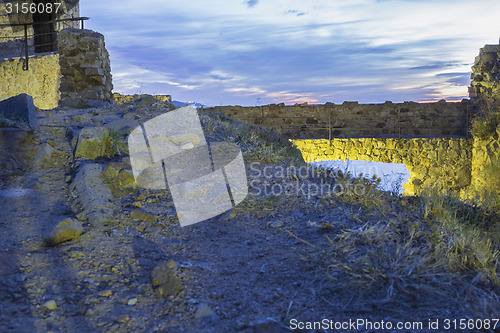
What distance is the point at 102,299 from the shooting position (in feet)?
5.89

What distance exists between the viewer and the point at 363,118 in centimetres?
1180

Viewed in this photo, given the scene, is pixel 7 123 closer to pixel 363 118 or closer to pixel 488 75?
pixel 363 118

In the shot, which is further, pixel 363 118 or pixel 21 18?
pixel 21 18

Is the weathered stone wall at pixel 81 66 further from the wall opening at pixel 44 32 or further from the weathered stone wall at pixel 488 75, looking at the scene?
the weathered stone wall at pixel 488 75

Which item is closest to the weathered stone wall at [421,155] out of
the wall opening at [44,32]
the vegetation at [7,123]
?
the vegetation at [7,123]

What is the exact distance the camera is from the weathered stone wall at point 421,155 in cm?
1057

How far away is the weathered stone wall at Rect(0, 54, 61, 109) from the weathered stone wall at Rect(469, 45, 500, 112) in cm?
1242

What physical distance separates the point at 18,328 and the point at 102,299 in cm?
36

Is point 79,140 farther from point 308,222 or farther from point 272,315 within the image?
point 272,315

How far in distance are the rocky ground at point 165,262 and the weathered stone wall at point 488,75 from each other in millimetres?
8869

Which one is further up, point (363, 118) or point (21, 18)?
point (21, 18)

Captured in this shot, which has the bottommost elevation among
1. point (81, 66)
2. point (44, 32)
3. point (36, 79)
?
point (81, 66)

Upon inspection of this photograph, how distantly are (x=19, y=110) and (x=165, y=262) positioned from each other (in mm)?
3016

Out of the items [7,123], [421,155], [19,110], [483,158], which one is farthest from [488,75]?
[7,123]
